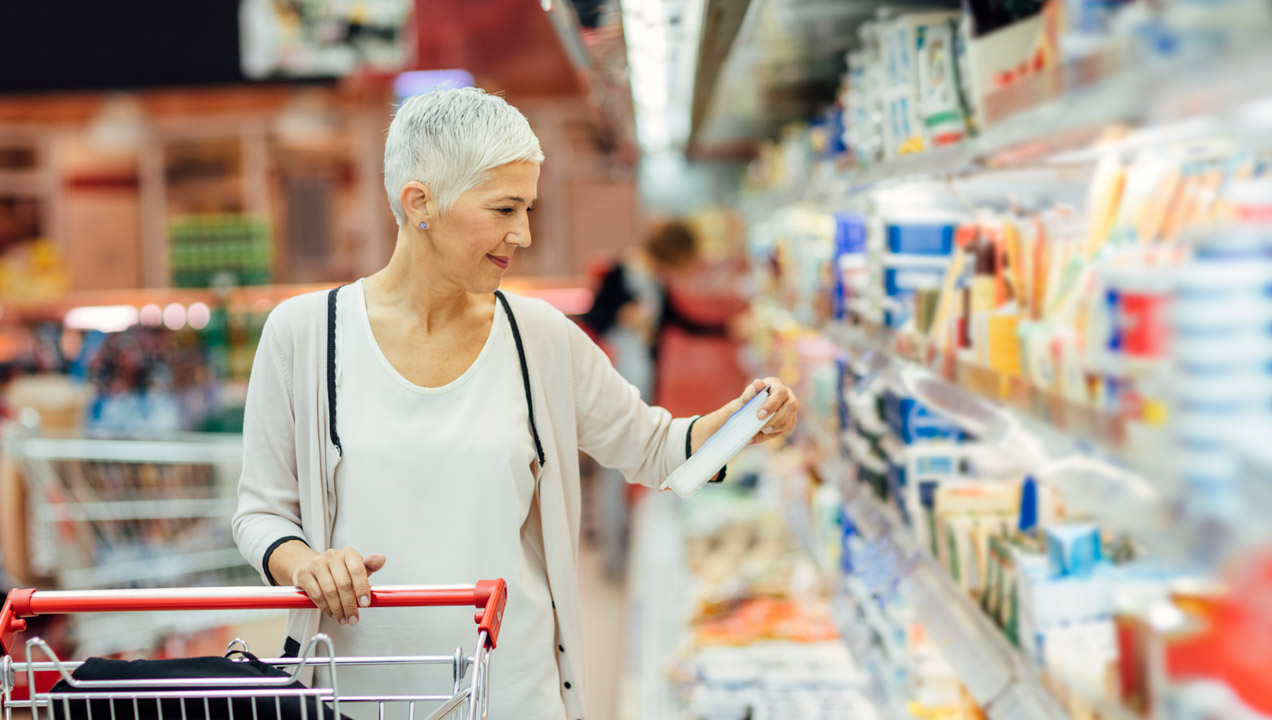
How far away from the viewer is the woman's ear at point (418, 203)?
5.31 feet

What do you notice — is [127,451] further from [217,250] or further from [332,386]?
[217,250]

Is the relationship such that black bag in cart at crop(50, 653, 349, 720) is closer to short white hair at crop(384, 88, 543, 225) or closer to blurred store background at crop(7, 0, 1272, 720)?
short white hair at crop(384, 88, 543, 225)

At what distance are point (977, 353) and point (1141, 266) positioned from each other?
23.7 inches

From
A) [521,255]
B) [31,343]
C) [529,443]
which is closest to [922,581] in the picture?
[529,443]

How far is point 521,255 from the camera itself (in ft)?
26.7

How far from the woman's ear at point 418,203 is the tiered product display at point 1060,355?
749mm

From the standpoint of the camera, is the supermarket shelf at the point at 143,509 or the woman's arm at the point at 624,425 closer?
the woman's arm at the point at 624,425

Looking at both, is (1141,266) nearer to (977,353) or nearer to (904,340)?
(977,353)

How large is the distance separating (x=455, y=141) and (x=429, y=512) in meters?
0.54

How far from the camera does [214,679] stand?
1.35m

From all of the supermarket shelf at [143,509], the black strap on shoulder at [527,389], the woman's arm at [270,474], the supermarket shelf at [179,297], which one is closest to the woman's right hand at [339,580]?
the woman's arm at [270,474]

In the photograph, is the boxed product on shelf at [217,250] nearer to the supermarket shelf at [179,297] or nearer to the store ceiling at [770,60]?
the supermarket shelf at [179,297]

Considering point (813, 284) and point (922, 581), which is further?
point (813, 284)

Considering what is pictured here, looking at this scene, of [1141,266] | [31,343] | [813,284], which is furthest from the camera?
[31,343]
